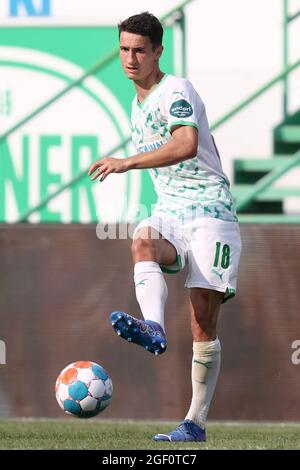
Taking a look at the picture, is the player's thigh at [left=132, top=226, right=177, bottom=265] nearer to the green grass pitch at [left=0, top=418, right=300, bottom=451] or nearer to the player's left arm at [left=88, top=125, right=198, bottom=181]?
the player's left arm at [left=88, top=125, right=198, bottom=181]

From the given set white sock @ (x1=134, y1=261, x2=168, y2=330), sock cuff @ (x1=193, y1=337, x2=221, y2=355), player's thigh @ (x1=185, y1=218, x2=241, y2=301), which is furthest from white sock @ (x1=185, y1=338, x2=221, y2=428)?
white sock @ (x1=134, y1=261, x2=168, y2=330)

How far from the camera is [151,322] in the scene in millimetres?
6125

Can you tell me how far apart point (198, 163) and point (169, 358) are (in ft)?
7.62

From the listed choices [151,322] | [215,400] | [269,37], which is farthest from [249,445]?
[269,37]

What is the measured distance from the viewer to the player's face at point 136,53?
6.50m

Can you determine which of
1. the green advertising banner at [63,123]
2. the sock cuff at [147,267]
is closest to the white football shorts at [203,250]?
the sock cuff at [147,267]

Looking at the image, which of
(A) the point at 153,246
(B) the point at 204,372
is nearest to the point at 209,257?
(A) the point at 153,246

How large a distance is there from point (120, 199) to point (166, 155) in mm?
4823

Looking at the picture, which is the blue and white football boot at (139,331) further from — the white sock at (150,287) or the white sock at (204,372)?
the white sock at (204,372)

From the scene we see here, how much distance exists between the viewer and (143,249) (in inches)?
250

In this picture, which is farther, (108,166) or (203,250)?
(203,250)

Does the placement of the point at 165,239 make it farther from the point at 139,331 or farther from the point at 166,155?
the point at 139,331

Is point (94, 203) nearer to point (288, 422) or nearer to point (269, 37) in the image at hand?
point (269, 37)

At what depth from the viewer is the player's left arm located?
6176 mm
